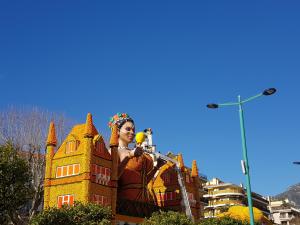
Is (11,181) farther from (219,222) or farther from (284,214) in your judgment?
(284,214)

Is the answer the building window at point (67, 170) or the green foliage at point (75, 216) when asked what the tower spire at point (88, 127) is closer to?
the building window at point (67, 170)

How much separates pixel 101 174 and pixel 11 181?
391 inches

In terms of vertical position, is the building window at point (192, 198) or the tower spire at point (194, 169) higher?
the tower spire at point (194, 169)

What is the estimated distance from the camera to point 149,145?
1973 inches

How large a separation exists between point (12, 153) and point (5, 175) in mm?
1612

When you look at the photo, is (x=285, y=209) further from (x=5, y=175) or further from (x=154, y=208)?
(x=5, y=175)

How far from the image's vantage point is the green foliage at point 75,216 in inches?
1053

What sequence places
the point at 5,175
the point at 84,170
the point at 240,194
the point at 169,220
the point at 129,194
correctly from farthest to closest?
the point at 240,194 < the point at 129,194 < the point at 84,170 < the point at 169,220 < the point at 5,175

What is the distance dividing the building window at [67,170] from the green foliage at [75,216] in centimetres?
659

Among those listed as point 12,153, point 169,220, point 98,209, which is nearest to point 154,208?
point 169,220

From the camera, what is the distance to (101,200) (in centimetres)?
3578

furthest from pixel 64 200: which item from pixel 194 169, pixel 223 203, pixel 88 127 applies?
pixel 223 203

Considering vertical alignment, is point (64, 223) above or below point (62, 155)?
below

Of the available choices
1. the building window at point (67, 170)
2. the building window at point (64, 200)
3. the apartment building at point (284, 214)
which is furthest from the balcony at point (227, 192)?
the building window at point (64, 200)
